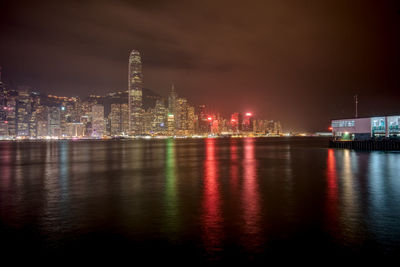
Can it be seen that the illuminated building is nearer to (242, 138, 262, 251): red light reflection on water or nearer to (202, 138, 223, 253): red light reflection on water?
(242, 138, 262, 251): red light reflection on water

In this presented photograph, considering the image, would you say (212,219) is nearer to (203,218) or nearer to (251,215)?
(203,218)

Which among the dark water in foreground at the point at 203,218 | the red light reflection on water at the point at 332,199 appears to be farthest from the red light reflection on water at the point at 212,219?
the red light reflection on water at the point at 332,199

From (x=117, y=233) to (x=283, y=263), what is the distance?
21.1ft

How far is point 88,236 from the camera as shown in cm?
1252

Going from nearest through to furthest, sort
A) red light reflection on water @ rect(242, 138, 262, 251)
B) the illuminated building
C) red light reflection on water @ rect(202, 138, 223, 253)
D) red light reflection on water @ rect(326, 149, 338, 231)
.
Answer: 1. red light reflection on water @ rect(202, 138, 223, 253)
2. red light reflection on water @ rect(242, 138, 262, 251)
3. red light reflection on water @ rect(326, 149, 338, 231)
4. the illuminated building

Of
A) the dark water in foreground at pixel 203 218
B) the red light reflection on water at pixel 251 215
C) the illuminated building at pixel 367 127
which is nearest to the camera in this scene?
the dark water in foreground at pixel 203 218

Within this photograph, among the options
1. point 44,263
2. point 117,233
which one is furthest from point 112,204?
point 44,263

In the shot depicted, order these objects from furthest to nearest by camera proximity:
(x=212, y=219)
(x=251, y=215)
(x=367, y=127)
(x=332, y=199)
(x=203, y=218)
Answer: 1. (x=367, y=127)
2. (x=332, y=199)
3. (x=251, y=215)
4. (x=203, y=218)
5. (x=212, y=219)

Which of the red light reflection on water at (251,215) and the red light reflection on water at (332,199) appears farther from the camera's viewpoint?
the red light reflection on water at (332,199)

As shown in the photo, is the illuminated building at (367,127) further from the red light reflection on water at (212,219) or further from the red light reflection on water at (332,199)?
the red light reflection on water at (212,219)

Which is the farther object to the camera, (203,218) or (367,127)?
(367,127)

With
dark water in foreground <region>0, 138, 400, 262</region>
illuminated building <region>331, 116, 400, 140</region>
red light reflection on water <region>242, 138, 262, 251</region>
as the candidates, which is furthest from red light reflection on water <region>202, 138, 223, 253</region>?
illuminated building <region>331, 116, 400, 140</region>

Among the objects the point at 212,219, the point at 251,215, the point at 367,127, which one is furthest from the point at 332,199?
the point at 367,127

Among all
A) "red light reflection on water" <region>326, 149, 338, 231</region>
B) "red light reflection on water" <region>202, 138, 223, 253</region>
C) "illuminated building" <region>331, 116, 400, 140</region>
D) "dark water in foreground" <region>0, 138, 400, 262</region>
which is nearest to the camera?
Answer: "dark water in foreground" <region>0, 138, 400, 262</region>
